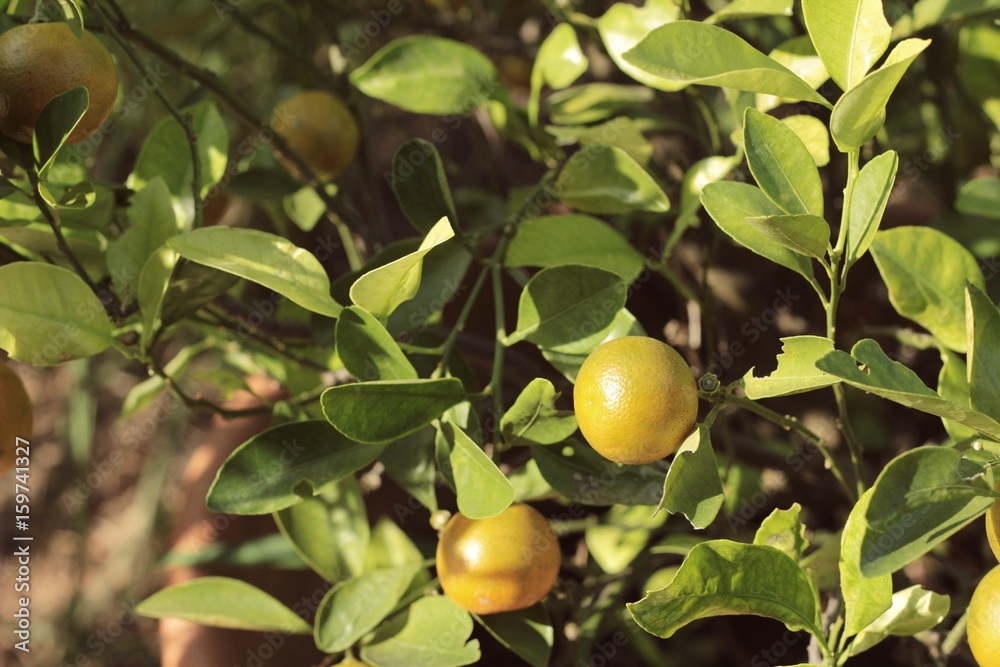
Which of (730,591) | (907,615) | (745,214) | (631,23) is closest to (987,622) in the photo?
(907,615)

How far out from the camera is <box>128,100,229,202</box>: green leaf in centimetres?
70

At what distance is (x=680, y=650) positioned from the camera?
1.08 meters

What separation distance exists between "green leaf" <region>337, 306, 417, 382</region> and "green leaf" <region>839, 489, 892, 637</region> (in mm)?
263

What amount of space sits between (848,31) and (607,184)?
22 centimetres

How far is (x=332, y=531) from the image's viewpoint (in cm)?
74

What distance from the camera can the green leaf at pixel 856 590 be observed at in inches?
19.1

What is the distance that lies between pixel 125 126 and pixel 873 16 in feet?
3.90

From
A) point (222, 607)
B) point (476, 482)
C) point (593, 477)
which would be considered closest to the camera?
point (476, 482)

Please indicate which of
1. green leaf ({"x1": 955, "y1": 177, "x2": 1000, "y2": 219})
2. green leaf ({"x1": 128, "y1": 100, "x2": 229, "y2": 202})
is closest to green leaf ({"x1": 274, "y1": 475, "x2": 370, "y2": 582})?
green leaf ({"x1": 128, "y1": 100, "x2": 229, "y2": 202})

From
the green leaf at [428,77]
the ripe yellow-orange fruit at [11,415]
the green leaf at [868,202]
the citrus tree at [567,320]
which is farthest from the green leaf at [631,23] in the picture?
the ripe yellow-orange fruit at [11,415]

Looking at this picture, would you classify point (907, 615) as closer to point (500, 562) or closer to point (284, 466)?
point (500, 562)

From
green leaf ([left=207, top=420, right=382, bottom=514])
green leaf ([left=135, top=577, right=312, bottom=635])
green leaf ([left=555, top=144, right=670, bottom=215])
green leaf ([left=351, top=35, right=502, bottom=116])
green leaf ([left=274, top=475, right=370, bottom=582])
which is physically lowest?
green leaf ([left=135, top=577, right=312, bottom=635])

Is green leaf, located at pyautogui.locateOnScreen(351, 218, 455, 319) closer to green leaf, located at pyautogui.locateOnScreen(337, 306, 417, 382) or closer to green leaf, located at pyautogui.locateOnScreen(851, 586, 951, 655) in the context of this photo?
green leaf, located at pyautogui.locateOnScreen(337, 306, 417, 382)

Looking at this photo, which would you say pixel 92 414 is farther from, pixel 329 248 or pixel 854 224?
pixel 854 224
